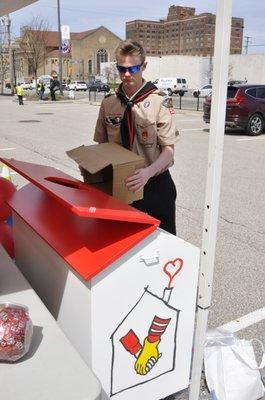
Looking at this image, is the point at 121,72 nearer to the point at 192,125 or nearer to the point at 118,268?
the point at 118,268

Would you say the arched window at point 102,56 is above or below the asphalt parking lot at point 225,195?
above

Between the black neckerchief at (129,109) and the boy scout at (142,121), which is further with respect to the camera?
the black neckerchief at (129,109)

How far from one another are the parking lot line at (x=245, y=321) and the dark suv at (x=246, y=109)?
1086 centimetres

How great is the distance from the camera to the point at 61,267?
6.47ft

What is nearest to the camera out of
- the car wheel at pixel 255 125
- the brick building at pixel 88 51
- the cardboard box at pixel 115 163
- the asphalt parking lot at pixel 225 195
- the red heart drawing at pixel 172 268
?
the red heart drawing at pixel 172 268

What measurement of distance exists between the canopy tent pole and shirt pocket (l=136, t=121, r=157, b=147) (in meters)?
0.73

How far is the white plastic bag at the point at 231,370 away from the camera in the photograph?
2227mm

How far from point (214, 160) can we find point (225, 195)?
15.9 feet

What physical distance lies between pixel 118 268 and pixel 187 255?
0.37 meters

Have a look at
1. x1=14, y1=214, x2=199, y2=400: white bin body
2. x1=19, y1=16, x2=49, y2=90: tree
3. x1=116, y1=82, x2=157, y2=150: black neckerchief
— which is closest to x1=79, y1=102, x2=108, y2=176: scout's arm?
x1=116, y1=82, x2=157, y2=150: black neckerchief

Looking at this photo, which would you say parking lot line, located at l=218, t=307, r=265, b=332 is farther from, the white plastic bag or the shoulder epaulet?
the shoulder epaulet

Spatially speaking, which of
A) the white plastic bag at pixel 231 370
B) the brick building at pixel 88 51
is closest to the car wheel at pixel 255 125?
the white plastic bag at pixel 231 370

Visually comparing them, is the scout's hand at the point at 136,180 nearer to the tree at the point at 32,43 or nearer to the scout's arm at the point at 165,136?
the scout's arm at the point at 165,136

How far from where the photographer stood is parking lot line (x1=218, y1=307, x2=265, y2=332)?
3006 mm
